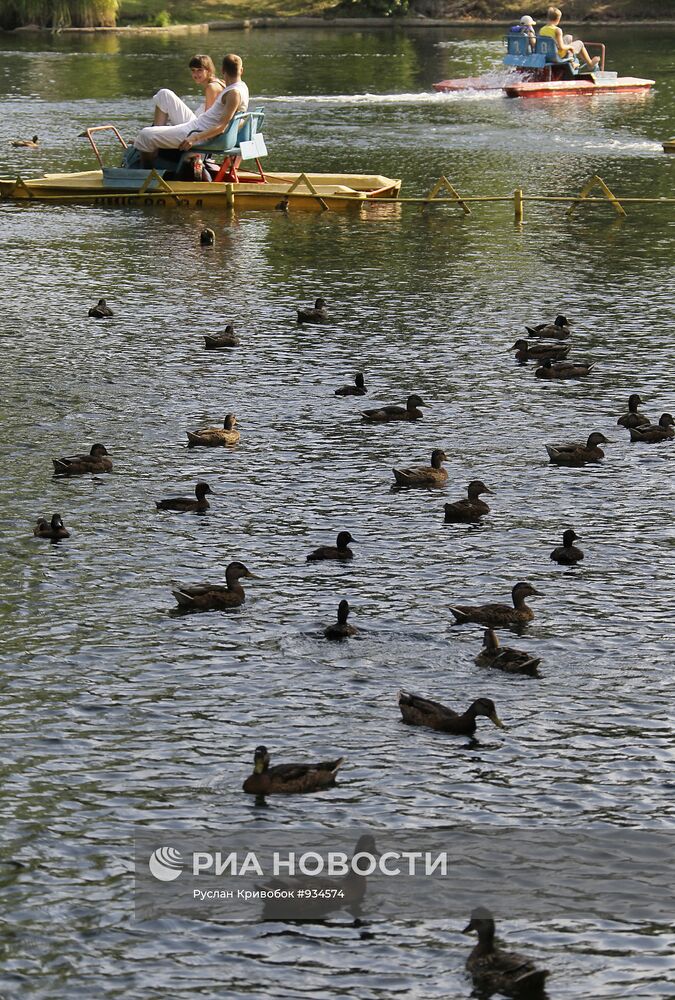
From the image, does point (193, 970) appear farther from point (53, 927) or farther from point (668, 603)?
point (668, 603)

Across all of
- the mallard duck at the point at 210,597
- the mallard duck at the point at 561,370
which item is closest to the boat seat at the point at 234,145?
the mallard duck at the point at 561,370

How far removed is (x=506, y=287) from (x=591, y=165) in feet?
57.5

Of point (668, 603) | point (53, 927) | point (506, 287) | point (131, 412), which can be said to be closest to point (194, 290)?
point (506, 287)

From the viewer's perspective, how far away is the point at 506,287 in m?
34.3

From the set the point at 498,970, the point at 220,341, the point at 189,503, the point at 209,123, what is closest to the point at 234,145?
the point at 209,123

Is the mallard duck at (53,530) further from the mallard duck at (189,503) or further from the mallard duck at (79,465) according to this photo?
the mallard duck at (79,465)

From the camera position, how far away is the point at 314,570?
19188 mm

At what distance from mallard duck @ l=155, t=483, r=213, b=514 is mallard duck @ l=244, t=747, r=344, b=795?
7123mm

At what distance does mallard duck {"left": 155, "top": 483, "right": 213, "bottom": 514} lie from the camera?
21047 mm

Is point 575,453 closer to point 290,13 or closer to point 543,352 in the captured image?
point 543,352

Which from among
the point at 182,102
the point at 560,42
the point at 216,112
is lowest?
the point at 216,112

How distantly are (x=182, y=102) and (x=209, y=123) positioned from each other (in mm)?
992

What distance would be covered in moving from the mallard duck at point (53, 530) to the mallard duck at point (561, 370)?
9.97 metres

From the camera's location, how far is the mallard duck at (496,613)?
57.4ft
